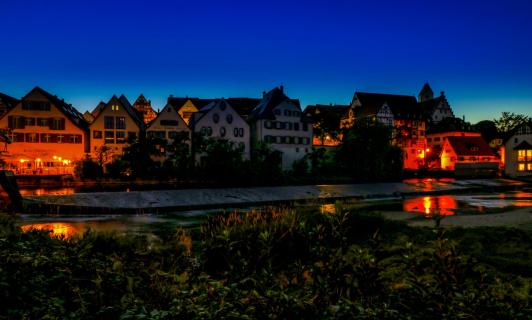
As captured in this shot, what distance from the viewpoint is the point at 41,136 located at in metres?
60.7

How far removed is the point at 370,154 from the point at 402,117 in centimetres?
4607

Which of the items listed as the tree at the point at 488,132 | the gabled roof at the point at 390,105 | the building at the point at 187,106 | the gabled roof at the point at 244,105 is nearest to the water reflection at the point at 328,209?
the building at the point at 187,106

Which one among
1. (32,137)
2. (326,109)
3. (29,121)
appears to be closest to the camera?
(32,137)

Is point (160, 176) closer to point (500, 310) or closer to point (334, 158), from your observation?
point (334, 158)

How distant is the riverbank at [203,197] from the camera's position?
94.6 feet

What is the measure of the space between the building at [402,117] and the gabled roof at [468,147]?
25.3ft

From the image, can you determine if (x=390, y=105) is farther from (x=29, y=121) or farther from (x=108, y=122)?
(x=29, y=121)

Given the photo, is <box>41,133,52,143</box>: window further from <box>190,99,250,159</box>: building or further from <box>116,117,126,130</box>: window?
<box>190,99,250,159</box>: building

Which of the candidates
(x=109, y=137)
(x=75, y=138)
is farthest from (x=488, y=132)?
(x=75, y=138)

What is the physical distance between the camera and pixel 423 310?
14.8 ft

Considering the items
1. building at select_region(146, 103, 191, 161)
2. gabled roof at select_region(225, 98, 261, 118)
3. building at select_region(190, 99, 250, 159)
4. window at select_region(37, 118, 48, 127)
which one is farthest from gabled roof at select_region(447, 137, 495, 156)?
window at select_region(37, 118, 48, 127)

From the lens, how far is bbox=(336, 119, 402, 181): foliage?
58.8 metres

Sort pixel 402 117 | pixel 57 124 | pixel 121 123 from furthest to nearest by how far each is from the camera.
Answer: pixel 402 117 → pixel 121 123 → pixel 57 124

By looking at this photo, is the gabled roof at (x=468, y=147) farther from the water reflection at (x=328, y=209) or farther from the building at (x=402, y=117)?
the water reflection at (x=328, y=209)
